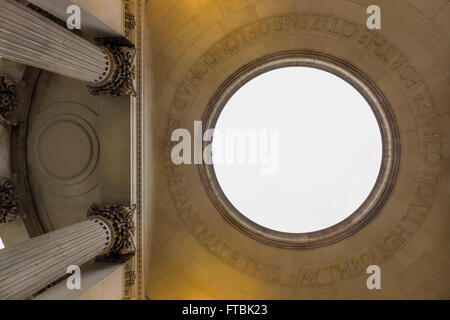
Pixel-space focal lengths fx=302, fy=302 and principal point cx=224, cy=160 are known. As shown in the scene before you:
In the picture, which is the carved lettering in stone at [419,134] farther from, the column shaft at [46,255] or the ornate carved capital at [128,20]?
the column shaft at [46,255]

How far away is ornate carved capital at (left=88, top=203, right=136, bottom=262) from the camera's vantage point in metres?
8.76

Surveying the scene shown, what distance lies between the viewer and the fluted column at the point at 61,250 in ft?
18.1

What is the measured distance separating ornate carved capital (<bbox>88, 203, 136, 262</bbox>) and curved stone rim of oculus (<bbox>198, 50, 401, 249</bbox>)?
4.04 meters

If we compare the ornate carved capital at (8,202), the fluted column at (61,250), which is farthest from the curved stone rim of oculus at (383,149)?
the ornate carved capital at (8,202)

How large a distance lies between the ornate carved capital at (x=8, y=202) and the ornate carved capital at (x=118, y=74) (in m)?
4.76

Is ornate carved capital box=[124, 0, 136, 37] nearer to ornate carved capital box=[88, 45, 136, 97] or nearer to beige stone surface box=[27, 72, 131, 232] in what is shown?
ornate carved capital box=[88, 45, 136, 97]

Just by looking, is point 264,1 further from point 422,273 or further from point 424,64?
point 422,273

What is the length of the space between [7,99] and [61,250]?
5.97 m

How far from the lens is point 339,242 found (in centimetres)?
1227

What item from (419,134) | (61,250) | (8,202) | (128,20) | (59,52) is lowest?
(61,250)

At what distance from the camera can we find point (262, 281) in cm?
1248

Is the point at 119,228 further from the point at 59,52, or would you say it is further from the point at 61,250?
the point at 59,52

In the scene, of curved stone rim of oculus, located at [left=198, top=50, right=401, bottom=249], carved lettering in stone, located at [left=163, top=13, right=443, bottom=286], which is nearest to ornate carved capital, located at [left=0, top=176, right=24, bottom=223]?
carved lettering in stone, located at [left=163, top=13, right=443, bottom=286]

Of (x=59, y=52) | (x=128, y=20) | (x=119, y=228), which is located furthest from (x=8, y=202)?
(x=128, y=20)
